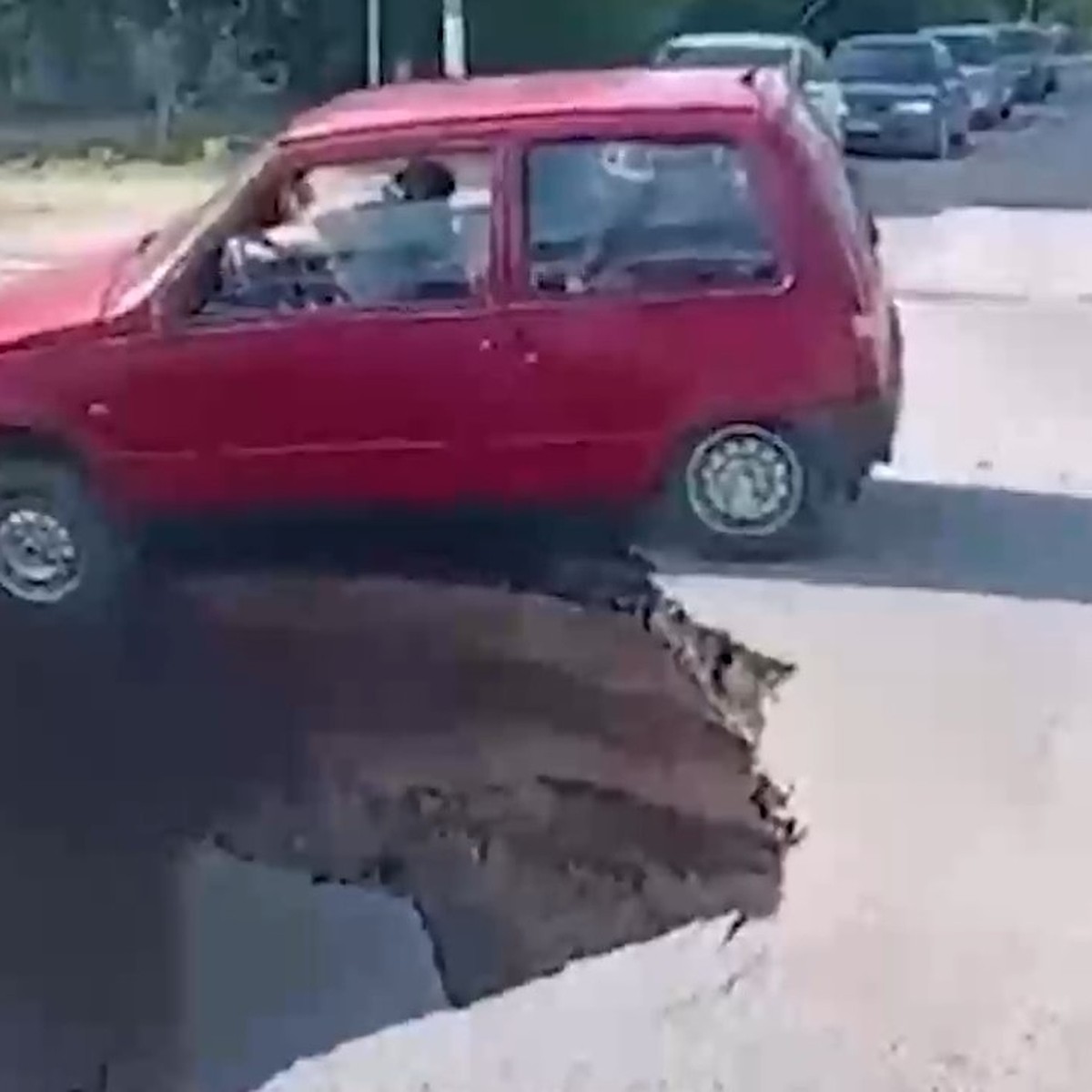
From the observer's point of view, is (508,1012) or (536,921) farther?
(536,921)

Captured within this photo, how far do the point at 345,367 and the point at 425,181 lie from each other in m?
0.70

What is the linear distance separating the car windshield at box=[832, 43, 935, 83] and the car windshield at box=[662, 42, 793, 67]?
469cm

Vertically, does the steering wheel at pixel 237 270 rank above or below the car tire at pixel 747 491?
above

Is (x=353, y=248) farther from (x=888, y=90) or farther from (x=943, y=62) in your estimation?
(x=943, y=62)

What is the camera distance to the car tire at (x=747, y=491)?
9312mm

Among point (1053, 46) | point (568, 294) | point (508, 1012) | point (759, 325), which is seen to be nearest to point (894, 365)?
point (759, 325)

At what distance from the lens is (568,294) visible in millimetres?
9008

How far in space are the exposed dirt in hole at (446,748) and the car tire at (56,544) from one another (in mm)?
206

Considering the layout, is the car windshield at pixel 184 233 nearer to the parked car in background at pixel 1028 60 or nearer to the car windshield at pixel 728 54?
the car windshield at pixel 728 54

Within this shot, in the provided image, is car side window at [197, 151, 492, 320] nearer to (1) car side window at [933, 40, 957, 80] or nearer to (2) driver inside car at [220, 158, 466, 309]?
(2) driver inside car at [220, 158, 466, 309]

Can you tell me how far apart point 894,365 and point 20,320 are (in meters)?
3.19

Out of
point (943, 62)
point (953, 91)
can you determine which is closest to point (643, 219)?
point (953, 91)

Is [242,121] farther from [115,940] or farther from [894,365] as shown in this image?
[115,940]

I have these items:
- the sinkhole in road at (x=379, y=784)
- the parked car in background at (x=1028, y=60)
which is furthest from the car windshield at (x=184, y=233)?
the parked car in background at (x=1028, y=60)
